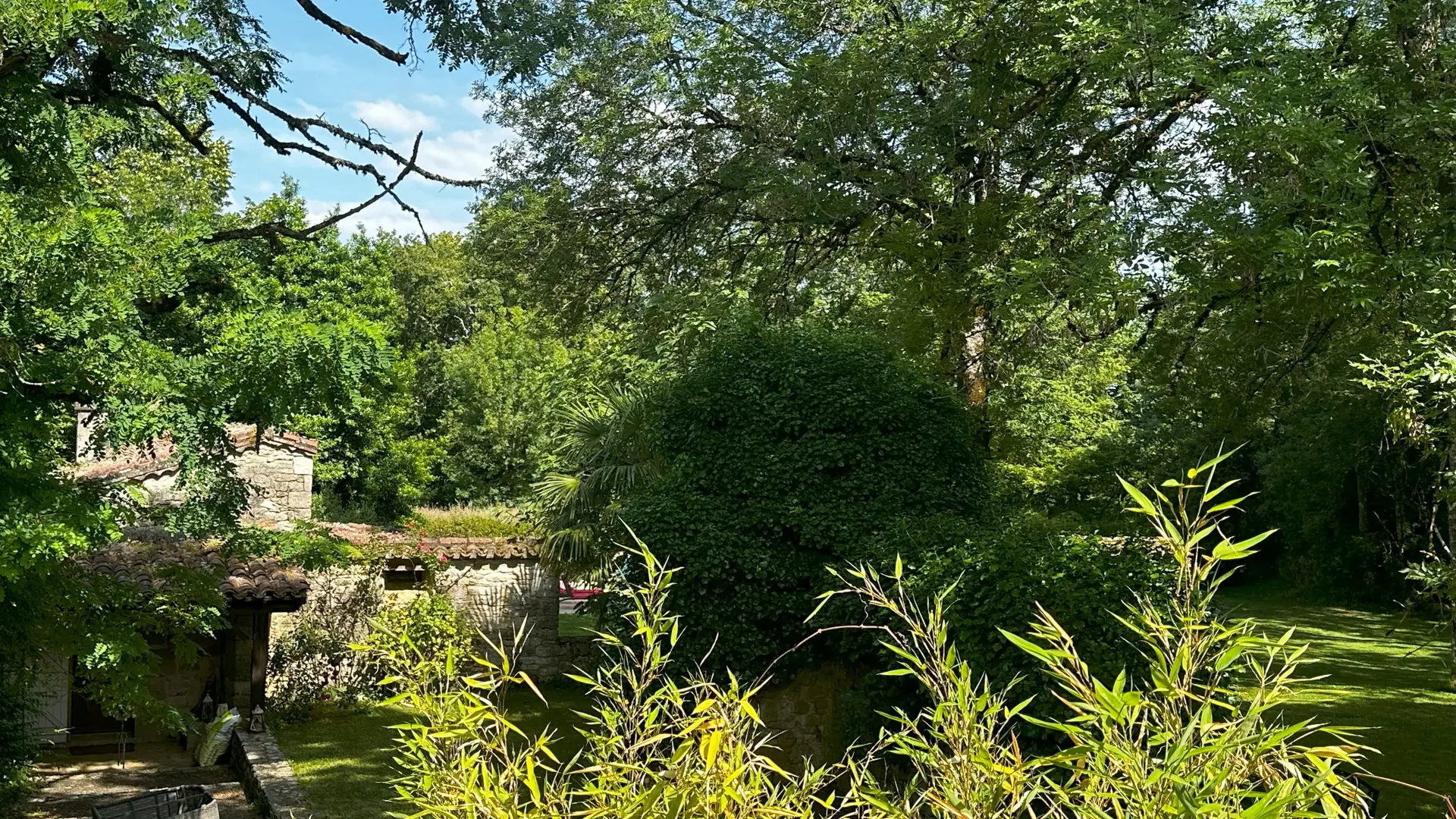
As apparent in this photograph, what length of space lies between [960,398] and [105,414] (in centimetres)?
791

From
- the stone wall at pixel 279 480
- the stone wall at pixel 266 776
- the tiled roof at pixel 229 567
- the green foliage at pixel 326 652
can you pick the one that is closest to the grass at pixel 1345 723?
the stone wall at pixel 266 776

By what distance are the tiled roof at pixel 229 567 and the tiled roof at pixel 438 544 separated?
2.31 metres

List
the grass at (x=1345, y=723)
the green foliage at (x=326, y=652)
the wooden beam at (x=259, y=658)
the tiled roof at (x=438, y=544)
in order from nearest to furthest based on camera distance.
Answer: the grass at (x=1345, y=723), the wooden beam at (x=259, y=658), the green foliage at (x=326, y=652), the tiled roof at (x=438, y=544)

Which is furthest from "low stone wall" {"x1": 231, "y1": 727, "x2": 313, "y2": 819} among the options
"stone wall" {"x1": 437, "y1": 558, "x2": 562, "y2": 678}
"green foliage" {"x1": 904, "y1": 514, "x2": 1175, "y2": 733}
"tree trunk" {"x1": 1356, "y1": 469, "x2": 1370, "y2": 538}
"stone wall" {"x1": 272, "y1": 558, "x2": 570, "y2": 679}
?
"tree trunk" {"x1": 1356, "y1": 469, "x2": 1370, "y2": 538}

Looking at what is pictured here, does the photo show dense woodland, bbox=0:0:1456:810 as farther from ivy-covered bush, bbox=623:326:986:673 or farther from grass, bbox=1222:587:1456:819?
grass, bbox=1222:587:1456:819

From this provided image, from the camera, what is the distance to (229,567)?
1286 centimetres

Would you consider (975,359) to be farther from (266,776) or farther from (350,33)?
(266,776)

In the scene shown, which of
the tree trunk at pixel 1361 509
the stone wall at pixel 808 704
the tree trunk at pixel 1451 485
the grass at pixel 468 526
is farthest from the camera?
the tree trunk at pixel 1361 509

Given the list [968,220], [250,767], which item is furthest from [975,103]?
[250,767]

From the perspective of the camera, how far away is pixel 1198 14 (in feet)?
28.3

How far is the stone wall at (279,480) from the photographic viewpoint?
53.3ft

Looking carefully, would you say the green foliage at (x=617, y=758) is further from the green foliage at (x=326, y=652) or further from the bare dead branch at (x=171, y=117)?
the green foliage at (x=326, y=652)

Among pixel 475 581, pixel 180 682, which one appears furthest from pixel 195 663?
pixel 475 581

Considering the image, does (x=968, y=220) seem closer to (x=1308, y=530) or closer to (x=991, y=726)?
(x=991, y=726)
